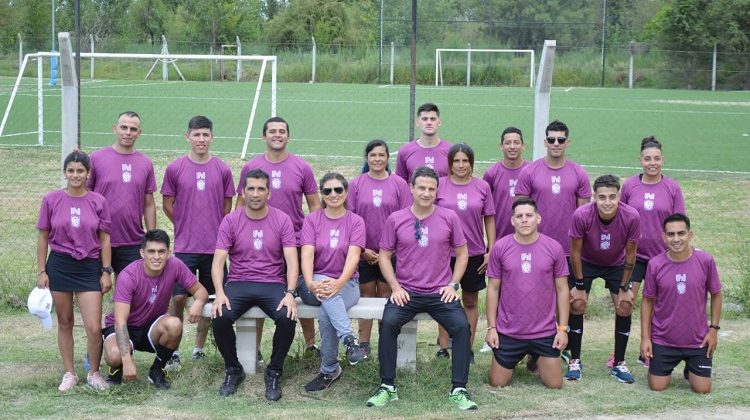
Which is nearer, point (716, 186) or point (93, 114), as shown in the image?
point (716, 186)

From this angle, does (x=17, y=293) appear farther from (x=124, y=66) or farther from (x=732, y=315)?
(x=124, y=66)

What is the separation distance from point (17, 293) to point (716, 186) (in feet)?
Result: 33.5

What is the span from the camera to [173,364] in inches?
272

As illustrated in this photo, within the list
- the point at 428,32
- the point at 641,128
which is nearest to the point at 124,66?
the point at 428,32

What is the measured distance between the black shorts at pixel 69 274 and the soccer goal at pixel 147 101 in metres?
8.38

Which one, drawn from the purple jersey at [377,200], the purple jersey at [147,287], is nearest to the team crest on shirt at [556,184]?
the purple jersey at [377,200]

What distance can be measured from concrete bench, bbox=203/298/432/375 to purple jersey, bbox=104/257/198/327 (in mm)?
277

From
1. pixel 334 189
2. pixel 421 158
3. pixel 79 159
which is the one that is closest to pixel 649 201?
pixel 421 158

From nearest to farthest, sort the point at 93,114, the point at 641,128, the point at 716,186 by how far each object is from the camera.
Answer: the point at 716,186 → the point at 641,128 → the point at 93,114

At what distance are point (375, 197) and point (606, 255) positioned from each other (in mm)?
1645

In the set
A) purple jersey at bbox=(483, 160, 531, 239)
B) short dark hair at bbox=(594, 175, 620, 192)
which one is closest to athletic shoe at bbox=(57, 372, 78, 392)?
purple jersey at bbox=(483, 160, 531, 239)

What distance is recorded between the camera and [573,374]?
6.84 metres

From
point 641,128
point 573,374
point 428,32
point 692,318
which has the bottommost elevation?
point 573,374

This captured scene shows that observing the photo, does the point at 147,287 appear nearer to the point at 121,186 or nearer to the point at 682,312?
the point at 121,186
